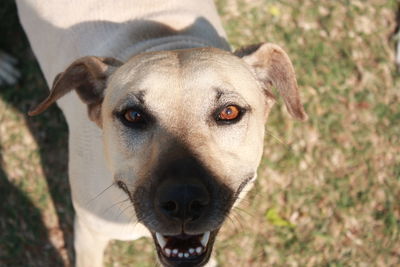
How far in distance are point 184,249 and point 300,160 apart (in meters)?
2.68

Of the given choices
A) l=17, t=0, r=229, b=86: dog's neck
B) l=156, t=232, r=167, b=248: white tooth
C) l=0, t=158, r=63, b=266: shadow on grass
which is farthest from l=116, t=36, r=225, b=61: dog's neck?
l=0, t=158, r=63, b=266: shadow on grass

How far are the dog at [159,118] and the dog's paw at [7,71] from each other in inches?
67.0

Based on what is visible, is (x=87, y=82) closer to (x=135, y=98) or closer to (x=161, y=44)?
(x=135, y=98)

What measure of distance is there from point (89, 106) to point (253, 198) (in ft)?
7.88

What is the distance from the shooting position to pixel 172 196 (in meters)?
2.54

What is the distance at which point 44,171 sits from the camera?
521cm

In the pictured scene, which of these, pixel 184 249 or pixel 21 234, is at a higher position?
pixel 184 249

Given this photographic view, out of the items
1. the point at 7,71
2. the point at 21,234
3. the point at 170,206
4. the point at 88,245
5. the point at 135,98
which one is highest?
the point at 135,98

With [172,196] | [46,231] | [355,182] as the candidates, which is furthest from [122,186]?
[355,182]

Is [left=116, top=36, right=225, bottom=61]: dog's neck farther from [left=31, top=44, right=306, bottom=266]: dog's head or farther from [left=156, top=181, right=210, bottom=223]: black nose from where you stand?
[left=156, top=181, right=210, bottom=223]: black nose

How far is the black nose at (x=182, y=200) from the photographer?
2.53 m

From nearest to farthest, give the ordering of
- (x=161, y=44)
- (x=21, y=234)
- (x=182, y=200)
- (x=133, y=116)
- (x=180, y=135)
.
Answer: (x=182, y=200) < (x=180, y=135) < (x=133, y=116) < (x=161, y=44) < (x=21, y=234)

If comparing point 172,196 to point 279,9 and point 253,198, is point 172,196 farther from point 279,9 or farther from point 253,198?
point 279,9

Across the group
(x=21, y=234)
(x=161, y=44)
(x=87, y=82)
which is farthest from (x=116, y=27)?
(x=21, y=234)
